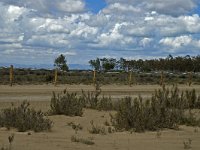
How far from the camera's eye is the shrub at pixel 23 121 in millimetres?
14602

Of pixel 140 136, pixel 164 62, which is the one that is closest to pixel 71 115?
pixel 140 136

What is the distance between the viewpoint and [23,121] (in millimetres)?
14664

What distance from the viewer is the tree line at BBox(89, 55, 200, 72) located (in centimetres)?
14012

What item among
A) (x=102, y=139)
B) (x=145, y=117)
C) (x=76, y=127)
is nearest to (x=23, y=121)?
(x=76, y=127)

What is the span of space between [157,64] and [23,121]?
144 metres

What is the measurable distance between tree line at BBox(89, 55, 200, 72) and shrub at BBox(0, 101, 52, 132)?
116501 mm

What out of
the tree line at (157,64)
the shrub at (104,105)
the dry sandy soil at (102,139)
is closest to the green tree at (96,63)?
the tree line at (157,64)

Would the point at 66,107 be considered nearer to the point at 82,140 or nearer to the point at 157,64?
the point at 82,140

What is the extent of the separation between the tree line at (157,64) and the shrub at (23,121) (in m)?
117

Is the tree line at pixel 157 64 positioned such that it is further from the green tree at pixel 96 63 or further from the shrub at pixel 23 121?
the shrub at pixel 23 121

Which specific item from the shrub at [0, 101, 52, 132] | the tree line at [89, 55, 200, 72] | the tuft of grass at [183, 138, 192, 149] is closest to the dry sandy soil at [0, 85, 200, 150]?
the tuft of grass at [183, 138, 192, 149]

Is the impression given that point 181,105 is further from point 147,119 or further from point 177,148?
point 177,148

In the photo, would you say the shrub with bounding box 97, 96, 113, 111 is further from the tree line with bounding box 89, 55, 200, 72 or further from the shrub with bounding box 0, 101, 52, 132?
the tree line with bounding box 89, 55, 200, 72

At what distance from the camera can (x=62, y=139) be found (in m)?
13.4
